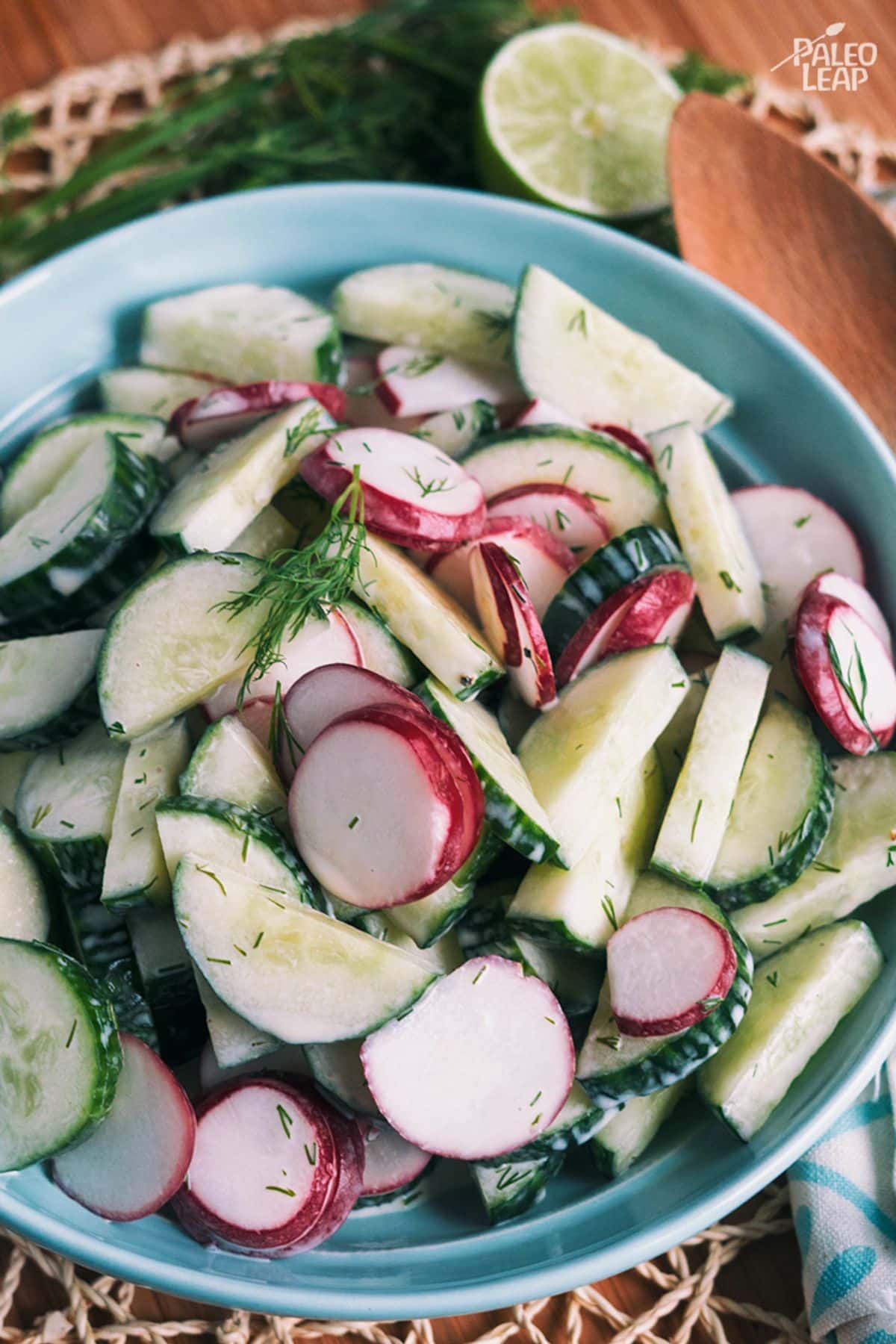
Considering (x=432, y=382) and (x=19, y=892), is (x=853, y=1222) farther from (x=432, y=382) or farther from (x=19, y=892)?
(x=432, y=382)

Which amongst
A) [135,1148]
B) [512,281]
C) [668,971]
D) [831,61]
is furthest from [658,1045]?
[831,61]

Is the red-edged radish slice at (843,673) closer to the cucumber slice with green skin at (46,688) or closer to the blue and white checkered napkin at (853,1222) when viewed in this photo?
the blue and white checkered napkin at (853,1222)

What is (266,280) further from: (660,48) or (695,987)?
(695,987)

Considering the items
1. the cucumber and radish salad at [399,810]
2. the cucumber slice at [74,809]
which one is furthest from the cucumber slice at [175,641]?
the cucumber slice at [74,809]

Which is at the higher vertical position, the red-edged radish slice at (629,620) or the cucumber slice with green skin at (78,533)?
the cucumber slice with green skin at (78,533)

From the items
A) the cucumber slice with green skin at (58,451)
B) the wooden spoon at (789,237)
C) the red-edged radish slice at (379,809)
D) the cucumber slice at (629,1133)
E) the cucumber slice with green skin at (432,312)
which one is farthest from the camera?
the wooden spoon at (789,237)

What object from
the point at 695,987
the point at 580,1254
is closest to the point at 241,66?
the point at 695,987

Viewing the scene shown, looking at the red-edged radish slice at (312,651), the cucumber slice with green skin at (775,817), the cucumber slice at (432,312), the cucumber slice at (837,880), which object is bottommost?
the cucumber slice at (837,880)
